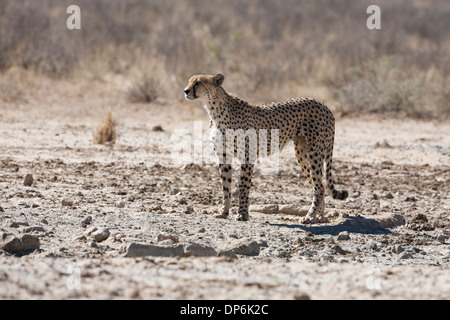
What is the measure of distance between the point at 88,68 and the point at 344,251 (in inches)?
483

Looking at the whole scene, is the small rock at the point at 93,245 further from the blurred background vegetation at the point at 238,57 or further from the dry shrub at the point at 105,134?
the blurred background vegetation at the point at 238,57

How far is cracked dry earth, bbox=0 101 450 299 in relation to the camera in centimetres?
513

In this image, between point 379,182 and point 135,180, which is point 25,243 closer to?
point 135,180

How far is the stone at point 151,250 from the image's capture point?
6203 mm

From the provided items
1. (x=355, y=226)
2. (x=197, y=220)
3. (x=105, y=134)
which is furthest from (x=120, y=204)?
(x=105, y=134)

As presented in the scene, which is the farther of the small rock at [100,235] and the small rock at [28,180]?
the small rock at [28,180]

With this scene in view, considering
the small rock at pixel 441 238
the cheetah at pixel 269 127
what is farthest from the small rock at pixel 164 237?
the small rock at pixel 441 238

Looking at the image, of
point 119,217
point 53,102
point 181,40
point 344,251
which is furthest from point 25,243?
point 181,40

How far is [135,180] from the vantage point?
9812mm

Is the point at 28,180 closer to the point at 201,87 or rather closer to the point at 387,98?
the point at 201,87

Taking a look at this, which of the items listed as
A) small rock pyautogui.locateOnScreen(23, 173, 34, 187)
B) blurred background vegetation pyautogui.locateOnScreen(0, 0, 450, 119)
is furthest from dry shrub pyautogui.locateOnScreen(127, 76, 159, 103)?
small rock pyautogui.locateOnScreen(23, 173, 34, 187)

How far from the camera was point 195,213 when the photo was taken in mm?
8203

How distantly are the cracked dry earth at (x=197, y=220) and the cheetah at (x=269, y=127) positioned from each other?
29 cm

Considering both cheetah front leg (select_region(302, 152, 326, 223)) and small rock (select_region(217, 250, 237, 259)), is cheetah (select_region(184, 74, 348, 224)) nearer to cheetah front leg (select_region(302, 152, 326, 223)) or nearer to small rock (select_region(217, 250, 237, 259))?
cheetah front leg (select_region(302, 152, 326, 223))
